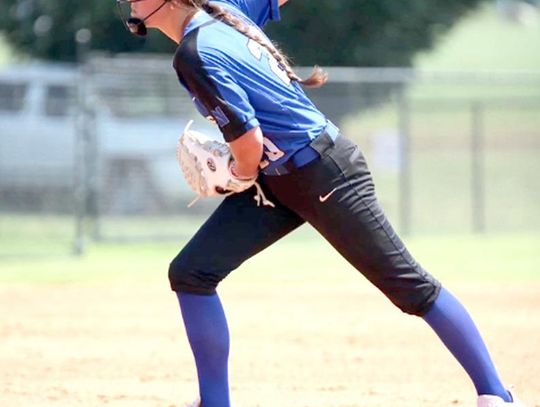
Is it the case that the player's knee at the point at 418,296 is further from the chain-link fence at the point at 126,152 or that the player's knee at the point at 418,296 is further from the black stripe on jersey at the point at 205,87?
the chain-link fence at the point at 126,152

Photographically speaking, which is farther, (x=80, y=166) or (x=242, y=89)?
(x=80, y=166)

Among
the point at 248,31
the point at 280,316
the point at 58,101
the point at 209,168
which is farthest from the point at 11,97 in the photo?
the point at 248,31

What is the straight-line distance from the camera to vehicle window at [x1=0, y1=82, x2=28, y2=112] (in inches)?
617

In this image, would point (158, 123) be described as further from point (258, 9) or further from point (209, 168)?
point (209, 168)

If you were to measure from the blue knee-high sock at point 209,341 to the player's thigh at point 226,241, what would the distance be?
0.07 meters

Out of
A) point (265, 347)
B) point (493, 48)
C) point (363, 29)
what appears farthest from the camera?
point (493, 48)

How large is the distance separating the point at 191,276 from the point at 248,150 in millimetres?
622

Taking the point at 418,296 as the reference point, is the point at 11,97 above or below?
below

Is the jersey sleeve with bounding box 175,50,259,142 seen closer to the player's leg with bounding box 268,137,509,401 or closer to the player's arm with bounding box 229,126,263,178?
the player's arm with bounding box 229,126,263,178

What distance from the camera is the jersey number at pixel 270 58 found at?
196 inches

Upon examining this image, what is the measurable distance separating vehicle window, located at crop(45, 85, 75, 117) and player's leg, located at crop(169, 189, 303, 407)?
11312mm

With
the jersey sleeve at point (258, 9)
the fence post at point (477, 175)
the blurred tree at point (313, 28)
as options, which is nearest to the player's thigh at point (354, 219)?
the jersey sleeve at point (258, 9)

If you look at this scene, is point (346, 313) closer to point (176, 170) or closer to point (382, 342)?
point (382, 342)

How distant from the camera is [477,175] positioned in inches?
722
